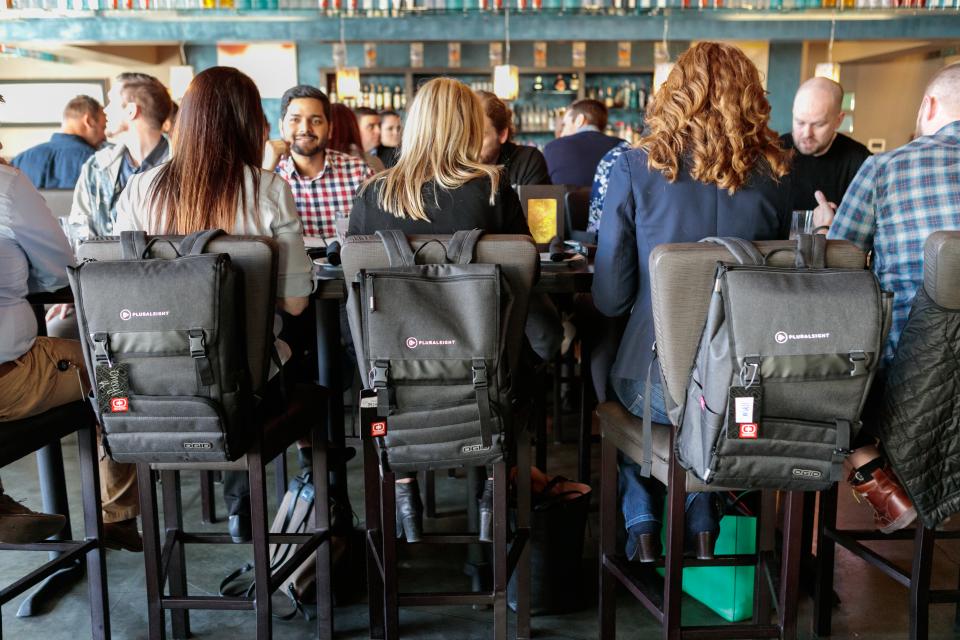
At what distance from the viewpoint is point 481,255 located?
1793mm

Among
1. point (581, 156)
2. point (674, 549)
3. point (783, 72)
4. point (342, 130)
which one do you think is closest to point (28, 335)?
point (674, 549)

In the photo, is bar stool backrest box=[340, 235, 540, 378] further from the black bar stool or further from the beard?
the beard

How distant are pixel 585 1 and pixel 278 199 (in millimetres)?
6405

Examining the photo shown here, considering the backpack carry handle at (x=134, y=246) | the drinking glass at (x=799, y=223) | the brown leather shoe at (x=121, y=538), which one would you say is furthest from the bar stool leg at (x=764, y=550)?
the brown leather shoe at (x=121, y=538)

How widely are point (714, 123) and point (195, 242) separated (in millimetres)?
1222

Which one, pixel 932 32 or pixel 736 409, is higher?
pixel 932 32

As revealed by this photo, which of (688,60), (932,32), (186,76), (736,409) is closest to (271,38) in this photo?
(186,76)

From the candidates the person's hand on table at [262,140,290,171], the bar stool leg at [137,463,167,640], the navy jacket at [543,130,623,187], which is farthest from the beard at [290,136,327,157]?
the bar stool leg at [137,463,167,640]

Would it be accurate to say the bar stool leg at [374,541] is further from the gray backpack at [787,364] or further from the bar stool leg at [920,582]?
the bar stool leg at [920,582]

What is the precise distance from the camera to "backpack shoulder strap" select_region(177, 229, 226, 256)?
1.77 metres

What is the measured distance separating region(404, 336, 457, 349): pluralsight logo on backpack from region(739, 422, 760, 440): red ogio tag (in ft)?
1.93

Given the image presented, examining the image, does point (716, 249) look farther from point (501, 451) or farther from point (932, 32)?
point (932, 32)

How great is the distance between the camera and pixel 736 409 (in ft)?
5.18

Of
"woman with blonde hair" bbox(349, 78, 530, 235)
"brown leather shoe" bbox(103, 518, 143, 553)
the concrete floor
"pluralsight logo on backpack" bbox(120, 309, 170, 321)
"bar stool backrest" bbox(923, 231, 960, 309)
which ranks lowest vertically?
the concrete floor
